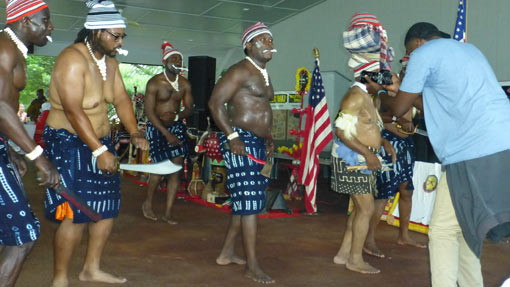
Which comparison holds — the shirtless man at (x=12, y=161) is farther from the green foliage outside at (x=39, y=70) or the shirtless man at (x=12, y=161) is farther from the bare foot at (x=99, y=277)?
the green foliage outside at (x=39, y=70)

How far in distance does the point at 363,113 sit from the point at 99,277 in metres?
2.02

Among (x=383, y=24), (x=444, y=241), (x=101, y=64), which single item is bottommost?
(x=444, y=241)

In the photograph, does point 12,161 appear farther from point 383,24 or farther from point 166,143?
point 383,24

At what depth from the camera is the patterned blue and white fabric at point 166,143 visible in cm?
513

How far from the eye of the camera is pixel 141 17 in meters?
12.2

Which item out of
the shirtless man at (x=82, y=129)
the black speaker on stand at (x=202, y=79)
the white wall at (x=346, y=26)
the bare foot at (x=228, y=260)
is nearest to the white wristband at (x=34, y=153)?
the shirtless man at (x=82, y=129)

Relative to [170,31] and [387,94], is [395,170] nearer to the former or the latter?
[387,94]

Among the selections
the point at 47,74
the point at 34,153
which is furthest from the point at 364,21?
the point at 47,74

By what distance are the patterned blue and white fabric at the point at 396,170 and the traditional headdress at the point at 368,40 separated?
2.91 feet

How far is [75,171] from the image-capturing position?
2.68m

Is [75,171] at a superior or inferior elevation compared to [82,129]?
inferior

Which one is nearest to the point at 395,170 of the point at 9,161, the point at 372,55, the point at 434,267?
the point at 372,55

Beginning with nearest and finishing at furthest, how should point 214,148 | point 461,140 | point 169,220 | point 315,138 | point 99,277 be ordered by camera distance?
point 461,140, point 99,277, point 169,220, point 315,138, point 214,148

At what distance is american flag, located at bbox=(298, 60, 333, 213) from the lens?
213 inches
